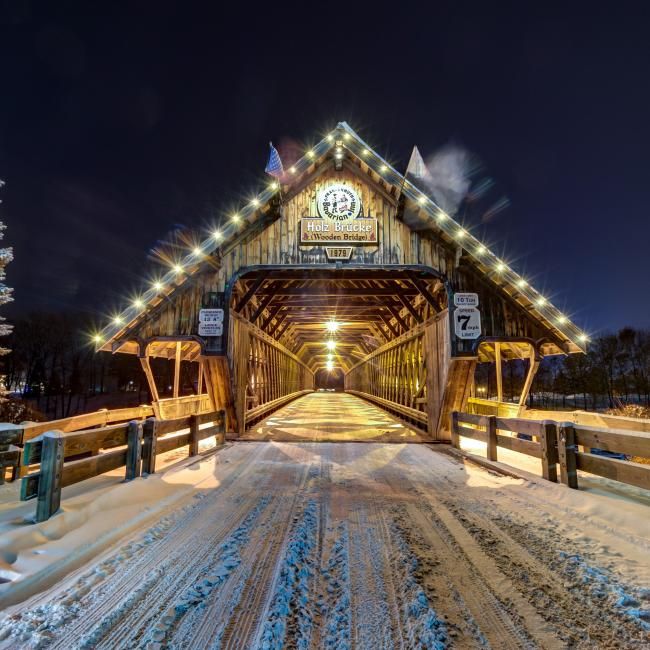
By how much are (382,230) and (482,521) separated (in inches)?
287

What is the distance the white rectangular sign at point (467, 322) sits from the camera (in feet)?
30.2

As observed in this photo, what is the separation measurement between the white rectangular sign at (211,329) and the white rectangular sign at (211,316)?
3.5 inches

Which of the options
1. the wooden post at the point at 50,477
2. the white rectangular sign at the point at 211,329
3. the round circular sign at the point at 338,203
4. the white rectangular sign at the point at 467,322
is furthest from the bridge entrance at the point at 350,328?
the wooden post at the point at 50,477

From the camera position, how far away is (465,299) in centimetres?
939

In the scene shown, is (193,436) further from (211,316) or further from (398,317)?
(398,317)

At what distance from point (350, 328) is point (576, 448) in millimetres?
17626

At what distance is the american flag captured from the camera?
9.06 meters

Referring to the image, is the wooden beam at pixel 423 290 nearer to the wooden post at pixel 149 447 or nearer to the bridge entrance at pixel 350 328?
the bridge entrance at pixel 350 328

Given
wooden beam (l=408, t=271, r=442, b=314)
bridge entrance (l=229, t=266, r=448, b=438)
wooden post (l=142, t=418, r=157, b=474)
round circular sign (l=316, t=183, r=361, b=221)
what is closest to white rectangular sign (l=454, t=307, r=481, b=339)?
bridge entrance (l=229, t=266, r=448, b=438)

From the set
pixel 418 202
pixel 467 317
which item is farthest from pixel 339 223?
pixel 467 317

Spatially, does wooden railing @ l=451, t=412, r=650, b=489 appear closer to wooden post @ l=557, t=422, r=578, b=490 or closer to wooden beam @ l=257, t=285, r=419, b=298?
wooden post @ l=557, t=422, r=578, b=490

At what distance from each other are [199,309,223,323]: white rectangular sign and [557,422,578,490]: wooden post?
7397mm

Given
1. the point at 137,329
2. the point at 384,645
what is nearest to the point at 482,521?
the point at 384,645

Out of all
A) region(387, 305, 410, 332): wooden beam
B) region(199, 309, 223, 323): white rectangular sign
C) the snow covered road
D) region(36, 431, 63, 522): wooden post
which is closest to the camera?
the snow covered road
